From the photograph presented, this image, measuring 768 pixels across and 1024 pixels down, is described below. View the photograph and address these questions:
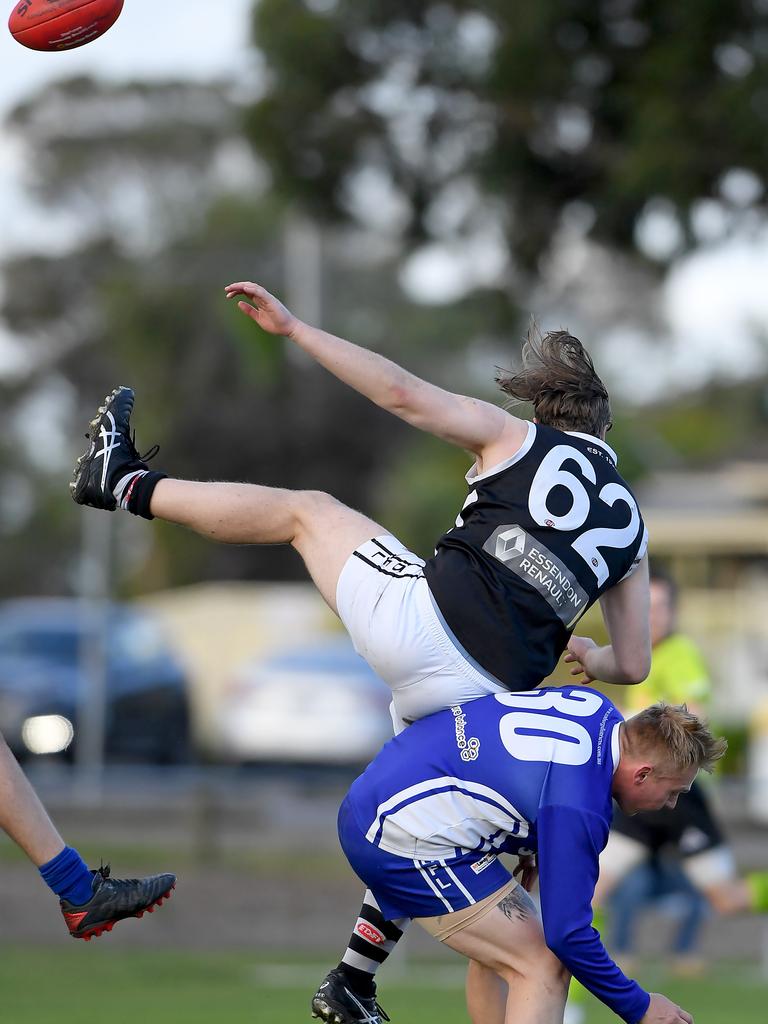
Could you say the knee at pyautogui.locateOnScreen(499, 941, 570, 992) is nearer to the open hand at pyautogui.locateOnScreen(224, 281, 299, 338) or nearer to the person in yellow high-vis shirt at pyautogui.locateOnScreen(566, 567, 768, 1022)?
the open hand at pyautogui.locateOnScreen(224, 281, 299, 338)

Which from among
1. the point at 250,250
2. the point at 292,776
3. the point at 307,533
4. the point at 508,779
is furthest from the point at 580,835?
the point at 250,250

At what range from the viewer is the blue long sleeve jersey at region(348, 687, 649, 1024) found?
16.5 feet

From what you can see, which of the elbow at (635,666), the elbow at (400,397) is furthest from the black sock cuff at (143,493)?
the elbow at (635,666)

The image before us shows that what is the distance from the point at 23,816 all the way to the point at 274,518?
1.21 m

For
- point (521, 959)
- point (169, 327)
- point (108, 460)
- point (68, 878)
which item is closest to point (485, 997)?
point (521, 959)

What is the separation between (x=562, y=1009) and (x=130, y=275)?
39145 mm

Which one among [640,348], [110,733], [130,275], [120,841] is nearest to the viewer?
[120,841]

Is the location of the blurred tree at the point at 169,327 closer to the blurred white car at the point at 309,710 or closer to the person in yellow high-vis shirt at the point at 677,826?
the blurred white car at the point at 309,710

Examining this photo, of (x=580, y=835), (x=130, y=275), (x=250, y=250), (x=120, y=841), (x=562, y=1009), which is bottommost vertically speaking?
(x=562, y=1009)

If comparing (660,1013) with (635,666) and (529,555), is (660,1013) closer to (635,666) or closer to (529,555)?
(635,666)

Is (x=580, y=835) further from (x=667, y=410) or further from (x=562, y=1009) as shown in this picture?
(x=667, y=410)

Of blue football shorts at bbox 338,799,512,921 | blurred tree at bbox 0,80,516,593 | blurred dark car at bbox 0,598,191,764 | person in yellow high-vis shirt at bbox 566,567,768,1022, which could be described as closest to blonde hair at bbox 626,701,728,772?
blue football shorts at bbox 338,799,512,921

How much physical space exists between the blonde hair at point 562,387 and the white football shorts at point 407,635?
662 millimetres

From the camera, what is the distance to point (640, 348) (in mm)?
53125
